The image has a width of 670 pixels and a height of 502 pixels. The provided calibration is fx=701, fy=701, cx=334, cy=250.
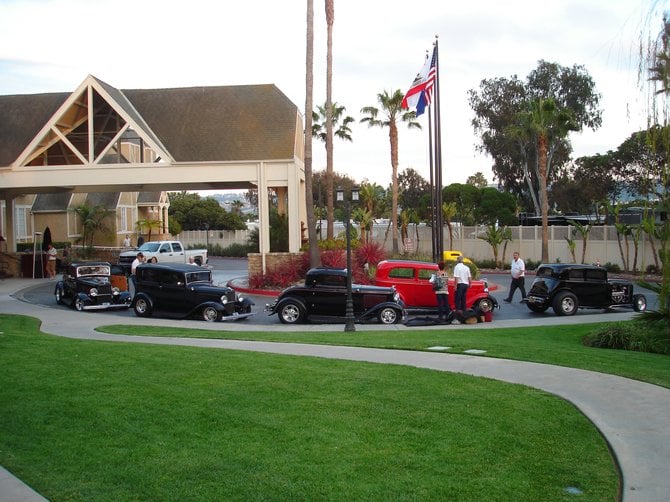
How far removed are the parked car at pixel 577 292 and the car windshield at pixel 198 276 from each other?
10047 millimetres

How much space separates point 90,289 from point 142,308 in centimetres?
296

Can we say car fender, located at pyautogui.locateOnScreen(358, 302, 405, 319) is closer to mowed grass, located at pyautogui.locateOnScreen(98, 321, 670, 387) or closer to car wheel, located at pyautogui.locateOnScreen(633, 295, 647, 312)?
mowed grass, located at pyautogui.locateOnScreen(98, 321, 670, 387)

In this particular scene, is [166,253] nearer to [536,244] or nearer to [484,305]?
[536,244]

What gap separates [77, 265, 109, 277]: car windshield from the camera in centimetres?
2419

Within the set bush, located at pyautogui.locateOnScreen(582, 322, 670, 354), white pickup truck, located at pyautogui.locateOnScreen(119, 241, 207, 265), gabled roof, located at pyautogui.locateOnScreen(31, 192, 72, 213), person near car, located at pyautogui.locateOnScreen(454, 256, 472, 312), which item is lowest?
bush, located at pyautogui.locateOnScreen(582, 322, 670, 354)

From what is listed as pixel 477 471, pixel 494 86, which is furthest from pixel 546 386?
pixel 494 86

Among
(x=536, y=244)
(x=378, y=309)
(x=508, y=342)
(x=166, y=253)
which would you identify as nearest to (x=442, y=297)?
(x=378, y=309)

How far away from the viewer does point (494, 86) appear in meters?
60.6

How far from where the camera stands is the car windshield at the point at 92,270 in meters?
24.2

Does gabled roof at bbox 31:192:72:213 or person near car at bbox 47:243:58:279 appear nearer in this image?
person near car at bbox 47:243:58:279

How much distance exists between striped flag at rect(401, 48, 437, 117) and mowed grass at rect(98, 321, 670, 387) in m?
13.2

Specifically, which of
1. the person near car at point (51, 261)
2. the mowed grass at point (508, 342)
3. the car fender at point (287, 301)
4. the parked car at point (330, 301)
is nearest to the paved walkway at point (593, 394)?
the mowed grass at point (508, 342)

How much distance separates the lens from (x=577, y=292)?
70.4 feet

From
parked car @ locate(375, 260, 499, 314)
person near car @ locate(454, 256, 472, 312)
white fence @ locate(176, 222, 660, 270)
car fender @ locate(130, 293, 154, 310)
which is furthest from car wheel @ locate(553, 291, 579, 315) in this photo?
white fence @ locate(176, 222, 660, 270)
